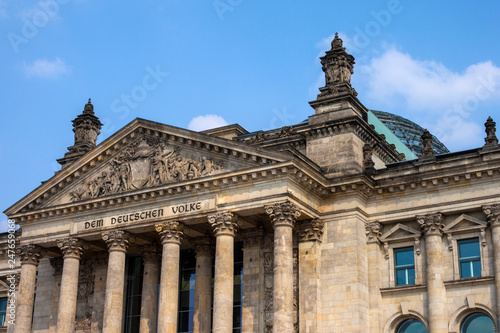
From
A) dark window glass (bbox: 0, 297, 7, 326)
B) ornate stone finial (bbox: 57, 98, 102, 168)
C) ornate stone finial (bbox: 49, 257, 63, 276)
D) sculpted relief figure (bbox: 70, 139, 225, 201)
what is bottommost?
dark window glass (bbox: 0, 297, 7, 326)

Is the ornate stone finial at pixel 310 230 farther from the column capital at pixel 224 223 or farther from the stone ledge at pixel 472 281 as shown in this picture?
the stone ledge at pixel 472 281

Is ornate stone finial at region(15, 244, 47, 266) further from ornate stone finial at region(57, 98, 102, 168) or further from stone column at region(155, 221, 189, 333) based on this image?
stone column at region(155, 221, 189, 333)

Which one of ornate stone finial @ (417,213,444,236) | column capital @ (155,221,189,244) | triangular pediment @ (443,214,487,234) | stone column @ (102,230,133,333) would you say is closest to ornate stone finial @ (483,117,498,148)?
triangular pediment @ (443,214,487,234)

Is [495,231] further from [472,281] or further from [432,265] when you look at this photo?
[432,265]

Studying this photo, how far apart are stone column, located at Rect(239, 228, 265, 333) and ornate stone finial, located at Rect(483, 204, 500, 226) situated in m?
11.0

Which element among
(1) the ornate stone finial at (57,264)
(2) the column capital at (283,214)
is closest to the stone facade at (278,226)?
(2) the column capital at (283,214)

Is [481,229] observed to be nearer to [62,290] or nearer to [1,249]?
[62,290]

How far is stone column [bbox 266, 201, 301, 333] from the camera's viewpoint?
112 feet

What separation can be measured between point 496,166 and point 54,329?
2574 cm

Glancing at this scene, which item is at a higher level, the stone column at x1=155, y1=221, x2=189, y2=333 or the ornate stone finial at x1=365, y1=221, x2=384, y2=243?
the ornate stone finial at x1=365, y1=221, x2=384, y2=243

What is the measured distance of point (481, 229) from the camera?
35.7 metres

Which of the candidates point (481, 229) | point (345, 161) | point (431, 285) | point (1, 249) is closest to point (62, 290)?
point (1, 249)

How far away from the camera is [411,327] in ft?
120

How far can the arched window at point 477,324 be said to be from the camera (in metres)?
34.8
